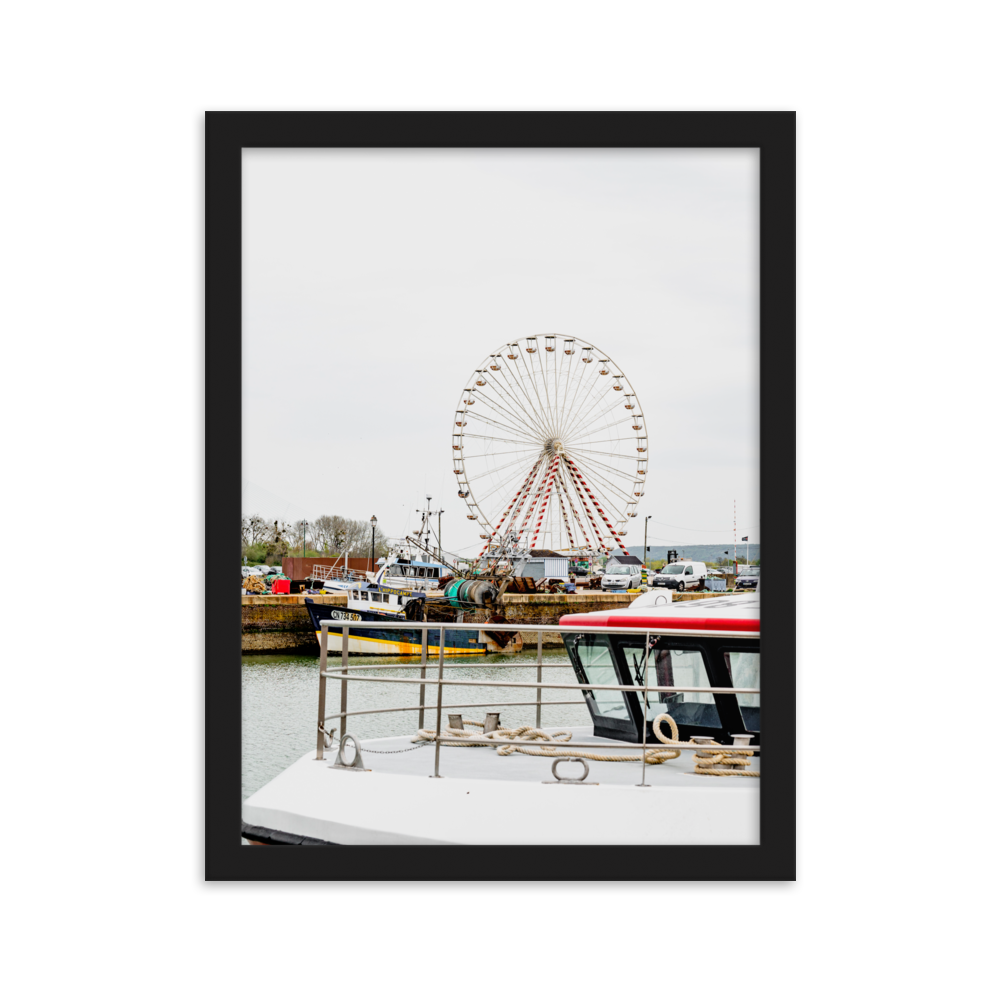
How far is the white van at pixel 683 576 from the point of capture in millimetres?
48375

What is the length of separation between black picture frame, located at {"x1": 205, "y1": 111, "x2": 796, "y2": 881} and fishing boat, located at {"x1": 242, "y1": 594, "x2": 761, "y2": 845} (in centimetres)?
152

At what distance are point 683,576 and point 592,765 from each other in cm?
4308

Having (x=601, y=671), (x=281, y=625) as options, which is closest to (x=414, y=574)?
(x=281, y=625)

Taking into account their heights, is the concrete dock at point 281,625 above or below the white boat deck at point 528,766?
below

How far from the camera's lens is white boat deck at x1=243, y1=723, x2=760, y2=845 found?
230 inches

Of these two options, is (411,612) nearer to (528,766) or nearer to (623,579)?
(623,579)

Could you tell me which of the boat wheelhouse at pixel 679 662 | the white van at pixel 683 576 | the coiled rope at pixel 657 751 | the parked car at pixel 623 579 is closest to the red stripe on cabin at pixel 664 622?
the boat wheelhouse at pixel 679 662
